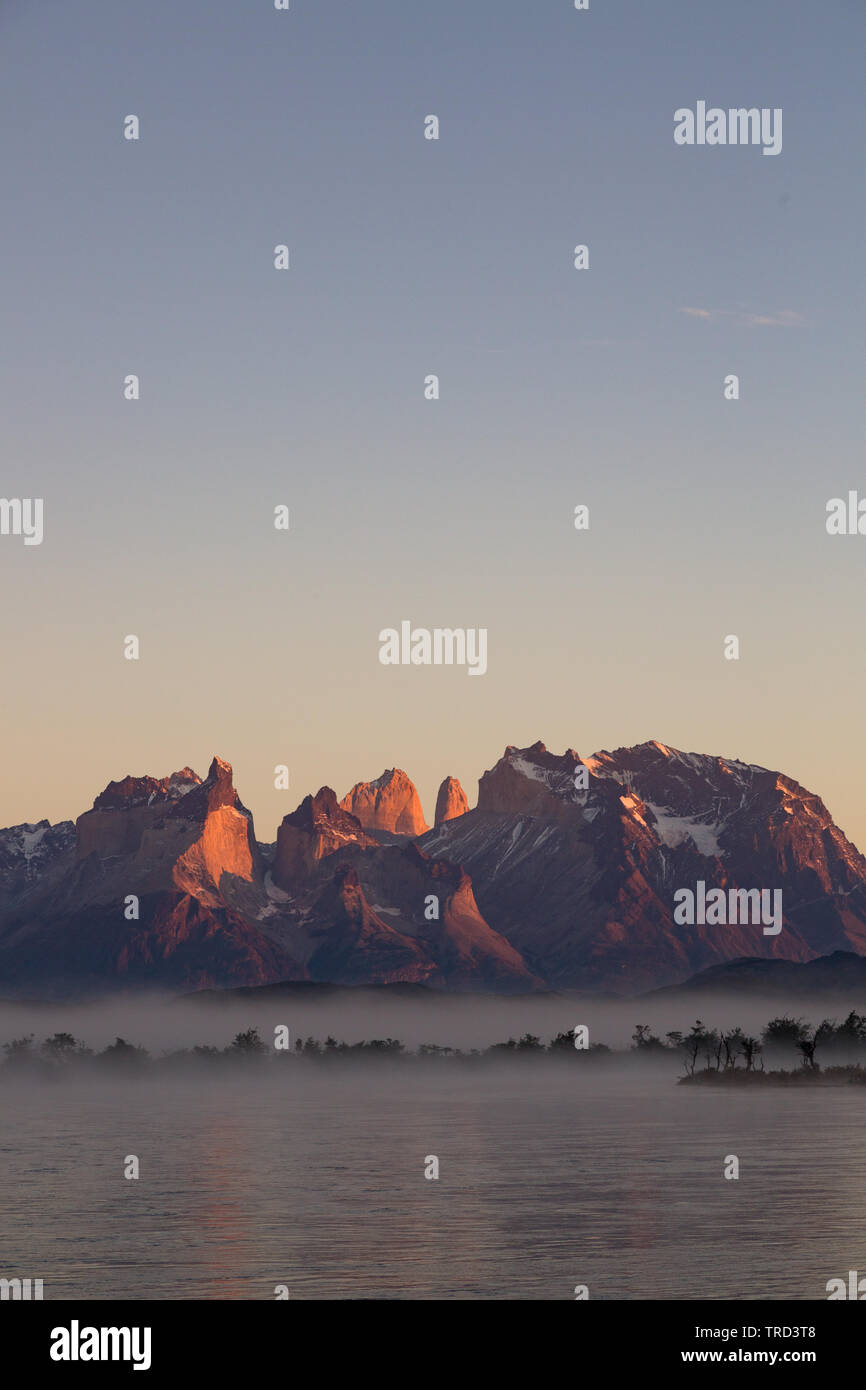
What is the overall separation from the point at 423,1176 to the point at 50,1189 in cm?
3817

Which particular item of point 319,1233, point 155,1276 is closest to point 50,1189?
point 319,1233

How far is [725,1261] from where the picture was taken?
10388cm

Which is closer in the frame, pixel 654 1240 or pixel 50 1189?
pixel 654 1240

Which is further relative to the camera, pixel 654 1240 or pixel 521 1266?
pixel 654 1240

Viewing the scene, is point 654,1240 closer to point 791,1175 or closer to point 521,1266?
point 521,1266
